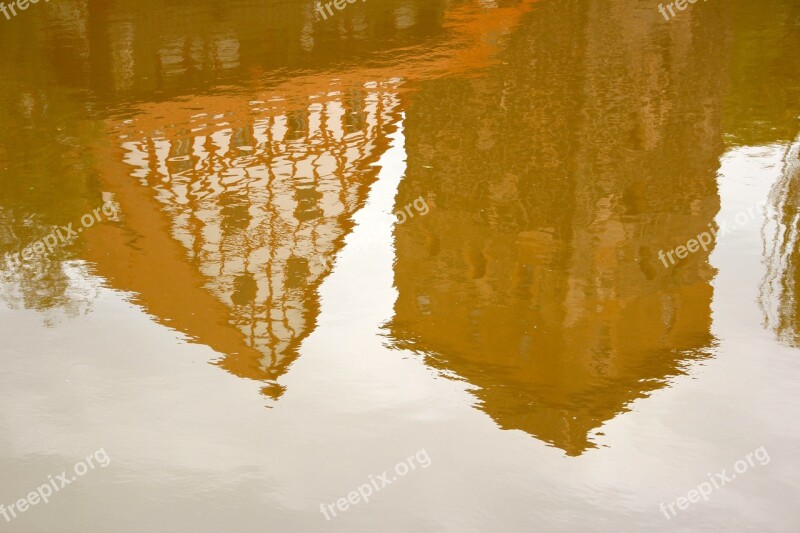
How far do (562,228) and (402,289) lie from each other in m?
3.12

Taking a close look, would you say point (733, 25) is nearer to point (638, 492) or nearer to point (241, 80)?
point (241, 80)

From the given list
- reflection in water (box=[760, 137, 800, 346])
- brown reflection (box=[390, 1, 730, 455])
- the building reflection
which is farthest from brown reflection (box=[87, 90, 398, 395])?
reflection in water (box=[760, 137, 800, 346])

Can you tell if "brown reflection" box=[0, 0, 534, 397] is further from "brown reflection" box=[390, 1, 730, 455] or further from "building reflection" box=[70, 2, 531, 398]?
"brown reflection" box=[390, 1, 730, 455]

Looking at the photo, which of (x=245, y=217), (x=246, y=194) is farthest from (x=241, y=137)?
(x=245, y=217)

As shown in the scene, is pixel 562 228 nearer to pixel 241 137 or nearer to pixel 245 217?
pixel 245 217

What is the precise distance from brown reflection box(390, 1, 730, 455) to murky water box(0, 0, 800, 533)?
0.05m

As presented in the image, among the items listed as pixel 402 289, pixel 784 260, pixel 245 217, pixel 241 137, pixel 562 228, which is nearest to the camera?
pixel 402 289

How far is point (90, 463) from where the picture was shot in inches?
325

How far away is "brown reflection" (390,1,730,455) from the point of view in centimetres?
989

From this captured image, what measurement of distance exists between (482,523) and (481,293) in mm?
4703

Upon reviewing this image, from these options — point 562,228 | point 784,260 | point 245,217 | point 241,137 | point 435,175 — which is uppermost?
point 241,137

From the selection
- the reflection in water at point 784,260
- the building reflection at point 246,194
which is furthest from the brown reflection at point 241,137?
the reflection in water at point 784,260

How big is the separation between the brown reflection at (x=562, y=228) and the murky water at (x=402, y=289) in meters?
0.05

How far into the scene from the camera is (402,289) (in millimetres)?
11484
